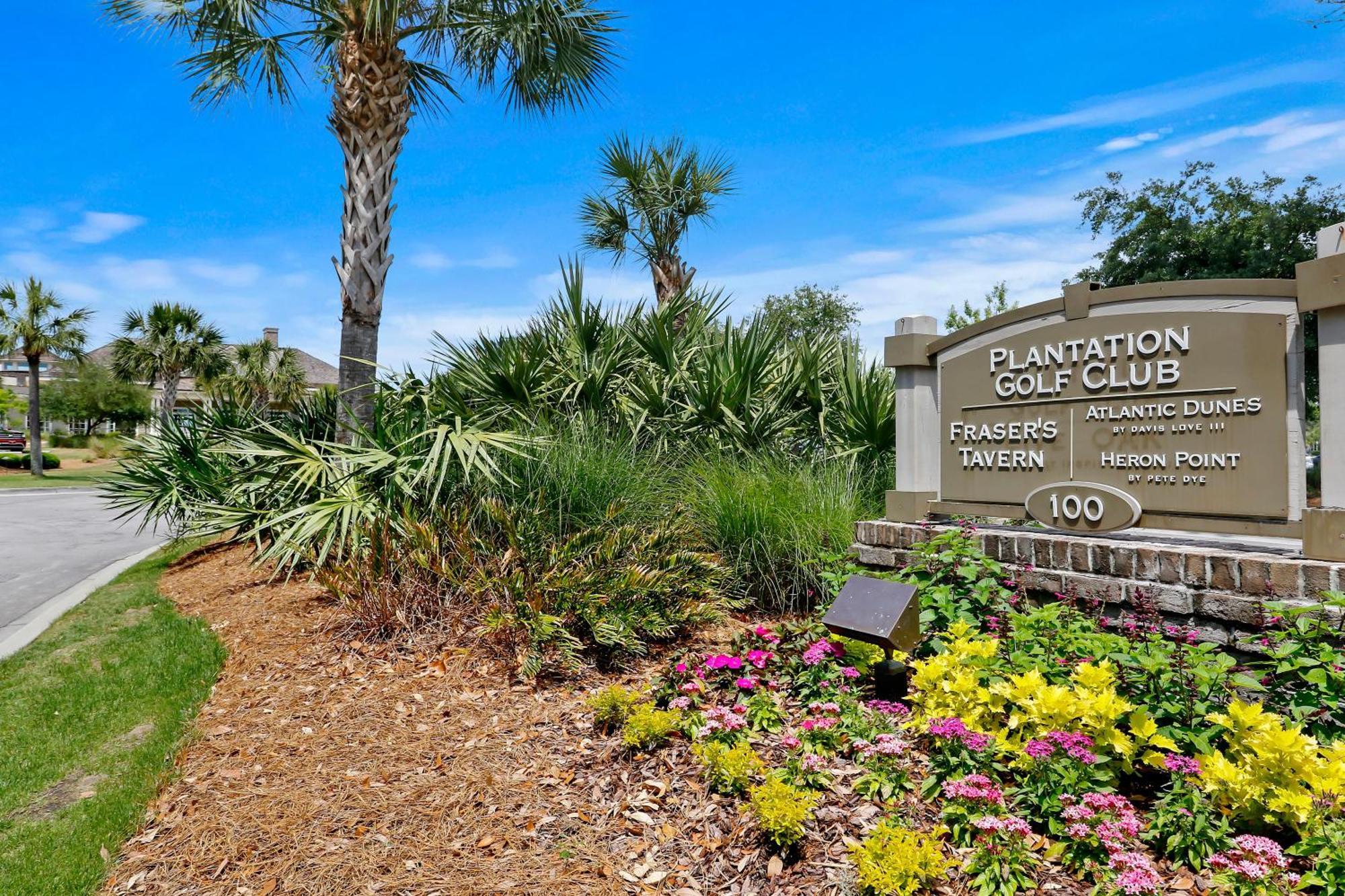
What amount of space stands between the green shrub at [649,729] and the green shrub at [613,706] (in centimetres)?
13

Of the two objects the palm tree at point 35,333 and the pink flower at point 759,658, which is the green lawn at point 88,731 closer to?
the pink flower at point 759,658

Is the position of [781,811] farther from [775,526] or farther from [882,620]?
[775,526]

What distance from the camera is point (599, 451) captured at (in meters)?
6.29

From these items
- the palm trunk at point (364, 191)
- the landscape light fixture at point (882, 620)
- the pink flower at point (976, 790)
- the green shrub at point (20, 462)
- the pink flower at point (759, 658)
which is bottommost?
the pink flower at point (976, 790)

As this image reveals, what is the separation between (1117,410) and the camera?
15.0 feet

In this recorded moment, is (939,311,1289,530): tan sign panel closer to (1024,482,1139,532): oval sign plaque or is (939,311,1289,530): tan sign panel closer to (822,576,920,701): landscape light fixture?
(1024,482,1139,532): oval sign plaque

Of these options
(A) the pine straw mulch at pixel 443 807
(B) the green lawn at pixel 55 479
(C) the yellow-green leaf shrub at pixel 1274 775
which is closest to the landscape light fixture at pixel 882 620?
(A) the pine straw mulch at pixel 443 807

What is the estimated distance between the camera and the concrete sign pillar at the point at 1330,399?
3686 mm

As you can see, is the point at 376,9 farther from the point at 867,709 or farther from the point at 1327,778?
the point at 1327,778

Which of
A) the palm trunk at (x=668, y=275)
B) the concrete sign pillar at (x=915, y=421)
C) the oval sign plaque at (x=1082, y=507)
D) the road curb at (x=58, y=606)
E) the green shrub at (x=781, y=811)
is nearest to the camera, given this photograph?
the green shrub at (x=781, y=811)

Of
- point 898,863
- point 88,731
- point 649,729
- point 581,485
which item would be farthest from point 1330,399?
point 88,731

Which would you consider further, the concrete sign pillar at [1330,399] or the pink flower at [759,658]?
the pink flower at [759,658]

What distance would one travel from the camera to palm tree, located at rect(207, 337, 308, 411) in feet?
111

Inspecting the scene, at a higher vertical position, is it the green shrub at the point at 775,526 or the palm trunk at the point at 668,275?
the palm trunk at the point at 668,275
